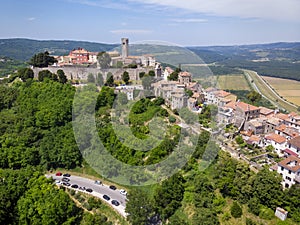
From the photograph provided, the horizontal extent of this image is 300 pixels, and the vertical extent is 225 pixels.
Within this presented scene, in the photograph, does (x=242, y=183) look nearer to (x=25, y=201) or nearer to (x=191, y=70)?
(x=25, y=201)

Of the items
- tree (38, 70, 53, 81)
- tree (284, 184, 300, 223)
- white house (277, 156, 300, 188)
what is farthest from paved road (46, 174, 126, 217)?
tree (38, 70, 53, 81)

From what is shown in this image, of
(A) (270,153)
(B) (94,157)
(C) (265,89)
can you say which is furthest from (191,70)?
(C) (265,89)

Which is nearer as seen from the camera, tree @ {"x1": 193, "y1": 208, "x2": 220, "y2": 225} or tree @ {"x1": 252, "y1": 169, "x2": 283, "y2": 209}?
tree @ {"x1": 193, "y1": 208, "x2": 220, "y2": 225}

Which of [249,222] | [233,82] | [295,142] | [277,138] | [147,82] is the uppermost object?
[147,82]

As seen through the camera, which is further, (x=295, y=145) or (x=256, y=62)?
(x=256, y=62)

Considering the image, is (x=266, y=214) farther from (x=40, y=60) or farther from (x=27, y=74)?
(x=40, y=60)

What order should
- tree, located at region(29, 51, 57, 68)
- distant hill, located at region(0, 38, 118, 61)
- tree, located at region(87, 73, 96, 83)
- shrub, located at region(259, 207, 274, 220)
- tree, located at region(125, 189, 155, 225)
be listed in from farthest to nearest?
distant hill, located at region(0, 38, 118, 61)
tree, located at region(29, 51, 57, 68)
tree, located at region(87, 73, 96, 83)
tree, located at region(125, 189, 155, 225)
shrub, located at region(259, 207, 274, 220)

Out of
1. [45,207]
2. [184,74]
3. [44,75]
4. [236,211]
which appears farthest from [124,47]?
[236,211]

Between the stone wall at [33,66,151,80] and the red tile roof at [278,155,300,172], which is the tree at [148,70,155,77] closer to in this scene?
the stone wall at [33,66,151,80]
